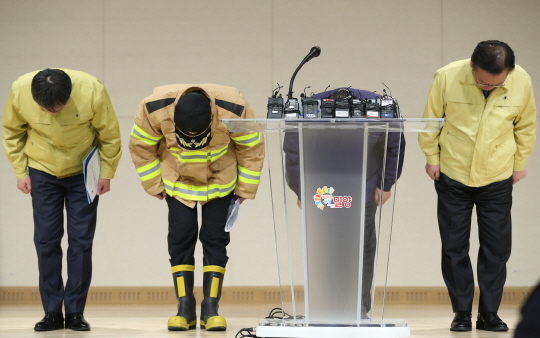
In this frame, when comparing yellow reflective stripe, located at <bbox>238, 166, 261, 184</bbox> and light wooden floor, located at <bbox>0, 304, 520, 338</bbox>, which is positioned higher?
yellow reflective stripe, located at <bbox>238, 166, 261, 184</bbox>

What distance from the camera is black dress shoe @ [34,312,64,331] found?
3.09 metres

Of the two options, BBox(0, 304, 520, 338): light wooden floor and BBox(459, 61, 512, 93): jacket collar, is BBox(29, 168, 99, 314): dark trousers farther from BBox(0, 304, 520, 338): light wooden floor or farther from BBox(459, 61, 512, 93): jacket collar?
BBox(459, 61, 512, 93): jacket collar

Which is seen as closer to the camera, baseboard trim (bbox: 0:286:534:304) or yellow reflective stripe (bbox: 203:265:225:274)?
yellow reflective stripe (bbox: 203:265:225:274)

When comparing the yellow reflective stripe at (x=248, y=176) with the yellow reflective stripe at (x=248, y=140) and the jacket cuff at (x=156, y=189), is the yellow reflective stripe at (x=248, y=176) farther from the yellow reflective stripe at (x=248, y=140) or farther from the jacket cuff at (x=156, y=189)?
the jacket cuff at (x=156, y=189)

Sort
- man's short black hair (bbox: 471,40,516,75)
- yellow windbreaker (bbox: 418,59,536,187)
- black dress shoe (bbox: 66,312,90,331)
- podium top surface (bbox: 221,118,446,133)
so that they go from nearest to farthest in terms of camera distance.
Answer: podium top surface (bbox: 221,118,446,133) < man's short black hair (bbox: 471,40,516,75) < yellow windbreaker (bbox: 418,59,536,187) < black dress shoe (bbox: 66,312,90,331)

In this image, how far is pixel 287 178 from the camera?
240 centimetres

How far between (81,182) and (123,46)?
5.60ft

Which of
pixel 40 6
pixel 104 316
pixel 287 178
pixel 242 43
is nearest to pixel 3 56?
pixel 40 6

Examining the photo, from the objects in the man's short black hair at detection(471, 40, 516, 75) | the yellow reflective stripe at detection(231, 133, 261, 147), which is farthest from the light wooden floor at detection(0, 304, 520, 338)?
the man's short black hair at detection(471, 40, 516, 75)

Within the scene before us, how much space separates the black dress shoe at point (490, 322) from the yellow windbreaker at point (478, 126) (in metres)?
0.59

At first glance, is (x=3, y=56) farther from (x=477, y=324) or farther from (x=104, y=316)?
(x=477, y=324)

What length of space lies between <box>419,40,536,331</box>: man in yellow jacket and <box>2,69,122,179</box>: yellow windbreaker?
1485 mm

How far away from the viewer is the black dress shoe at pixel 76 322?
312cm

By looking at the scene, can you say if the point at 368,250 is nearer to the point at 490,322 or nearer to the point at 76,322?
the point at 490,322
